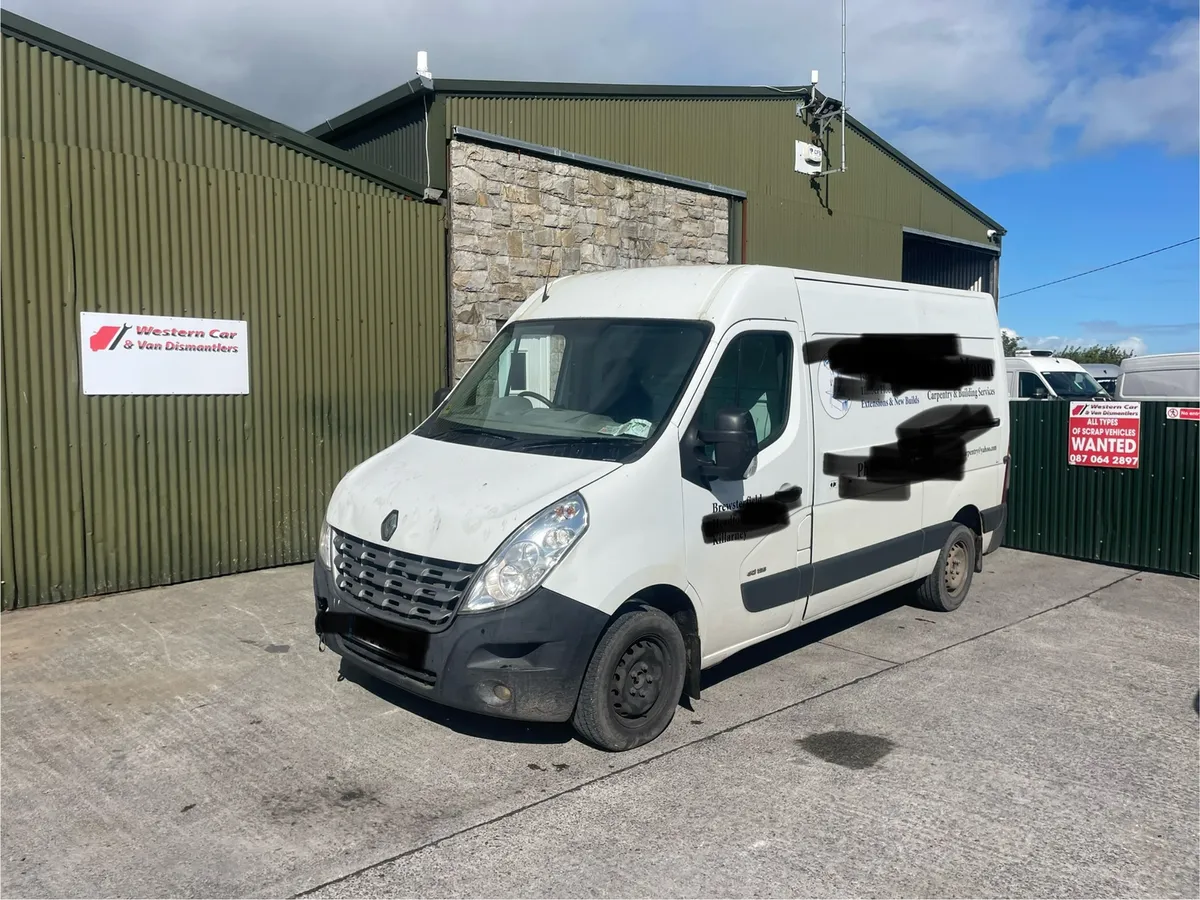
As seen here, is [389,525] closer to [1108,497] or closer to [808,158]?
[1108,497]

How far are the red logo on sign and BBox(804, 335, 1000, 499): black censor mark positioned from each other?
18.3 ft

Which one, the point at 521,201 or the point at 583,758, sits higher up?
the point at 521,201

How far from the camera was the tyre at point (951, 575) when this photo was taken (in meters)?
7.58

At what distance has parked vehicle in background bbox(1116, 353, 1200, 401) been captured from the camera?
11.6 meters

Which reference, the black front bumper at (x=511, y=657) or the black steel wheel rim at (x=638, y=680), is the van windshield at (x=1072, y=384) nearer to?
the black steel wheel rim at (x=638, y=680)

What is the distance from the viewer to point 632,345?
5.42 metres

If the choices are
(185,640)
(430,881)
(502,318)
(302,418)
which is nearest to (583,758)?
(430,881)

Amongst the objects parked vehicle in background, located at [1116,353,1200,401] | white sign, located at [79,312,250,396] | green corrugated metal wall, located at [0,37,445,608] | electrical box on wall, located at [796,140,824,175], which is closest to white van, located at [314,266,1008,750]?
white sign, located at [79,312,250,396]

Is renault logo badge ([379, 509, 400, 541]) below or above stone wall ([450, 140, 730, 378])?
below

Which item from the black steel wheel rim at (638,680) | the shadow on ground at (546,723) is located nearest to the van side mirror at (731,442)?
the black steel wheel rim at (638,680)

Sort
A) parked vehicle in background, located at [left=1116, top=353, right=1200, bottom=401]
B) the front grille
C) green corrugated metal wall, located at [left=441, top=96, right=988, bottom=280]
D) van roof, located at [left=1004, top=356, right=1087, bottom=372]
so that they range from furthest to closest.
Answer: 1. van roof, located at [left=1004, top=356, right=1087, bottom=372]
2. parked vehicle in background, located at [left=1116, top=353, right=1200, bottom=401]
3. green corrugated metal wall, located at [left=441, top=96, right=988, bottom=280]
4. the front grille

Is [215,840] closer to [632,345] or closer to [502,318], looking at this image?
[632,345]

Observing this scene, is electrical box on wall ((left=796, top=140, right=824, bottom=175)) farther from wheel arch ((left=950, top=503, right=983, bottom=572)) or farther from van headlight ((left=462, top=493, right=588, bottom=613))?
van headlight ((left=462, top=493, right=588, bottom=613))

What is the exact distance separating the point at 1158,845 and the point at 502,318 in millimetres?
8027
